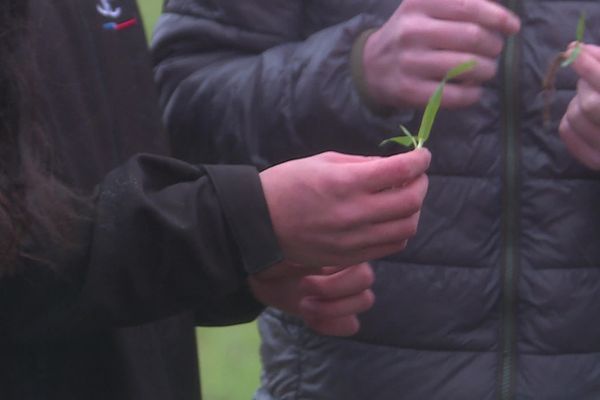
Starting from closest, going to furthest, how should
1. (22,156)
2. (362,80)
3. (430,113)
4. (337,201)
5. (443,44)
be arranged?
(22,156) → (337,201) → (430,113) → (443,44) → (362,80)

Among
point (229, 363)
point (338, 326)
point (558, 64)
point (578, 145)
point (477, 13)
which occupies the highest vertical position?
point (477, 13)

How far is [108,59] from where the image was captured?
1.76 m

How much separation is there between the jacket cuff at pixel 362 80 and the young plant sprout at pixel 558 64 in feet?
0.76

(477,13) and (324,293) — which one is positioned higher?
(477,13)

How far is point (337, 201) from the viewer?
5.16ft

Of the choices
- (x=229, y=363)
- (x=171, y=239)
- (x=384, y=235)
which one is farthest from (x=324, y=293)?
(x=229, y=363)

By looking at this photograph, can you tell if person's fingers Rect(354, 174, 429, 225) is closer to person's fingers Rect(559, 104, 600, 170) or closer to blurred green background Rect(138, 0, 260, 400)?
person's fingers Rect(559, 104, 600, 170)

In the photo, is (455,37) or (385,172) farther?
(455,37)

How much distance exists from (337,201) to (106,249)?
29 centimetres

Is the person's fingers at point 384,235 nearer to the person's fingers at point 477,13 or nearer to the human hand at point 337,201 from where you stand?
the human hand at point 337,201

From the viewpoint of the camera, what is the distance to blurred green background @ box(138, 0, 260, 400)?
4.31 metres

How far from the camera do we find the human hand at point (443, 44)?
5.88ft

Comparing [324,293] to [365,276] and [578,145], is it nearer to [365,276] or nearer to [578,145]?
[365,276]

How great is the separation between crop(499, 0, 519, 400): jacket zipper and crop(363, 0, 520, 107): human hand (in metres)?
0.08
